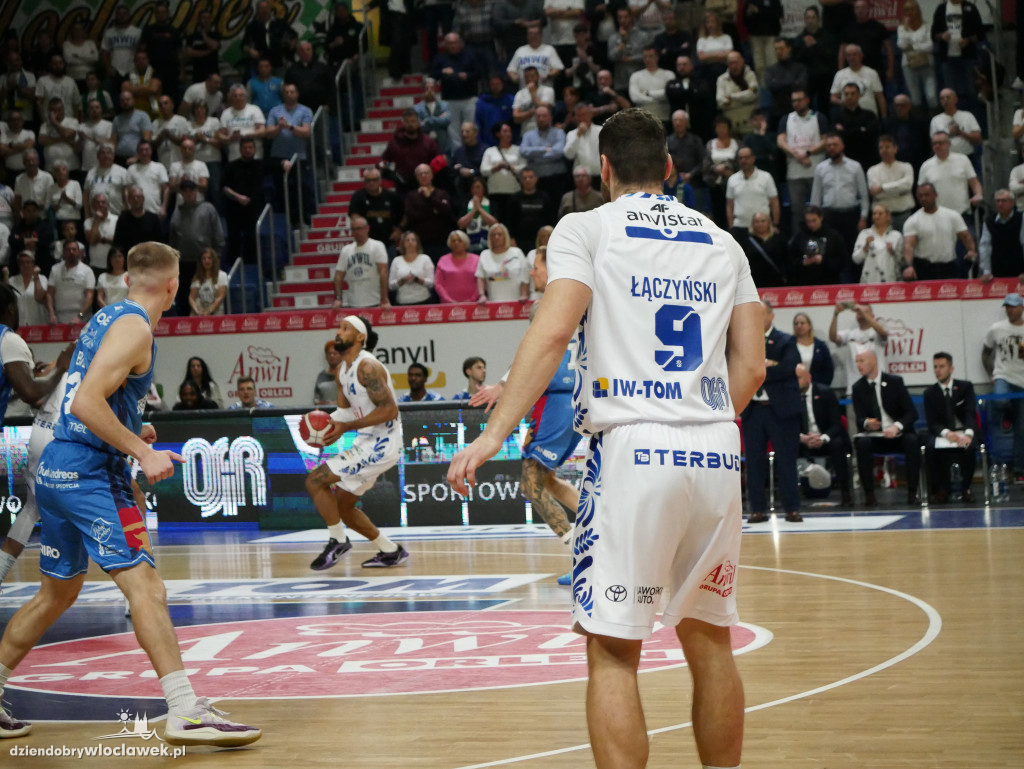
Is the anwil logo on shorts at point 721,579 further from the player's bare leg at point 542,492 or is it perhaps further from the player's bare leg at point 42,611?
the player's bare leg at point 542,492

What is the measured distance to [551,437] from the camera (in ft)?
31.4

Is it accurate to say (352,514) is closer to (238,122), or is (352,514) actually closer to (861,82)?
(861,82)

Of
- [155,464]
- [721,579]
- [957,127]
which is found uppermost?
[957,127]

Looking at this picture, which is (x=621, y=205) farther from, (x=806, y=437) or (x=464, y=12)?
(x=464, y=12)

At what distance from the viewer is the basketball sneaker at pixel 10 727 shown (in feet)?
18.2

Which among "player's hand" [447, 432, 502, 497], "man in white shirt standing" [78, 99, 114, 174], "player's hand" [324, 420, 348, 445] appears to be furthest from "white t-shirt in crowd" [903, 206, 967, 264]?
"player's hand" [447, 432, 502, 497]

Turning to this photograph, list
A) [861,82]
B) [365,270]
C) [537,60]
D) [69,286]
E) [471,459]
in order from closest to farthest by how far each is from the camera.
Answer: [471,459], [365,270], [861,82], [69,286], [537,60]

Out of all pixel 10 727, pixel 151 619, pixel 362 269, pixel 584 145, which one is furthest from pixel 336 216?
pixel 151 619

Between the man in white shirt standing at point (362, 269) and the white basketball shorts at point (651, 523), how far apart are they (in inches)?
536

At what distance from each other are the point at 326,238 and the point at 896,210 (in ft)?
27.6

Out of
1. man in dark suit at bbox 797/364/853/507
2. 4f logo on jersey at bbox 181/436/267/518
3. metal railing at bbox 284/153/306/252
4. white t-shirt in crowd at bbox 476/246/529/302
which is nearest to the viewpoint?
man in dark suit at bbox 797/364/853/507

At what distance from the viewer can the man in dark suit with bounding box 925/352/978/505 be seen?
14195 mm

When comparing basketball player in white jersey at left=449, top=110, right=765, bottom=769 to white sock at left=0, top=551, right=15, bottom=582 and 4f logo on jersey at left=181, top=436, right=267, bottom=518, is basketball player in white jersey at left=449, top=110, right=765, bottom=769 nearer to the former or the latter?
white sock at left=0, top=551, right=15, bottom=582

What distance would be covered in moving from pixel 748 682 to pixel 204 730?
2.55m
